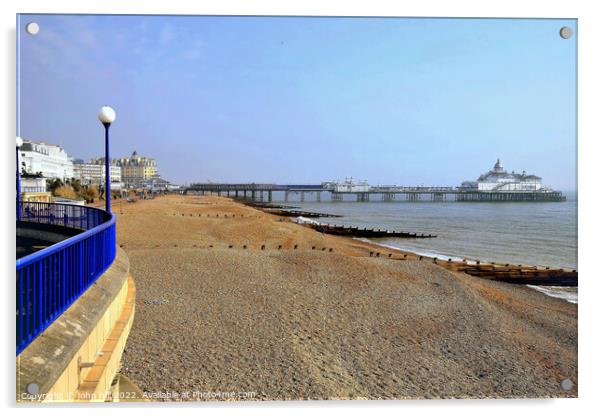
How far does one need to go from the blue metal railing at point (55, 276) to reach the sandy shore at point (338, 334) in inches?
59.0

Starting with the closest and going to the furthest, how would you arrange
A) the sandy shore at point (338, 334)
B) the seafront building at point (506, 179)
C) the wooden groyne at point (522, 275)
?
the sandy shore at point (338, 334)
the wooden groyne at point (522, 275)
the seafront building at point (506, 179)

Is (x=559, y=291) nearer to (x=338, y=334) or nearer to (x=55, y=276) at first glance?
(x=338, y=334)

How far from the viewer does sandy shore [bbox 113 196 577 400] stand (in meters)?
4.50

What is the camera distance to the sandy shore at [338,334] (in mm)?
4500

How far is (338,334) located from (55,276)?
4.00m

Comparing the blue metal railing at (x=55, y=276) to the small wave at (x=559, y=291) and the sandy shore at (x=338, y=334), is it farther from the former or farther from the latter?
the small wave at (x=559, y=291)

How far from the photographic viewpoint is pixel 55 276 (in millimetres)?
2832

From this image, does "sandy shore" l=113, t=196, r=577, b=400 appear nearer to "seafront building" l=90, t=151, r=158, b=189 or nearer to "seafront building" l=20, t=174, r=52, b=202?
"seafront building" l=20, t=174, r=52, b=202

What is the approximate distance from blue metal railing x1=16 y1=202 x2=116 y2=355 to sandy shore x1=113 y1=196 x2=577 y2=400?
4.92ft

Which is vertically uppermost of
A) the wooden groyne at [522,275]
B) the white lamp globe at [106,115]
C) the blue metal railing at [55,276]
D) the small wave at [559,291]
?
the white lamp globe at [106,115]

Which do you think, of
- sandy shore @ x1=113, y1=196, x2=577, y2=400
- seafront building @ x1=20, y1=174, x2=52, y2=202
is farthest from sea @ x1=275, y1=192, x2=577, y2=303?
seafront building @ x1=20, y1=174, x2=52, y2=202

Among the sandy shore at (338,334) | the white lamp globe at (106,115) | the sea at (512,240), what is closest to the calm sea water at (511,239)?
the sea at (512,240)
